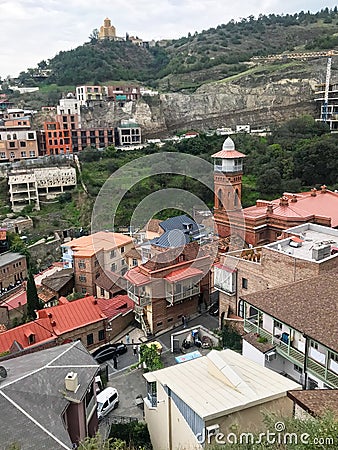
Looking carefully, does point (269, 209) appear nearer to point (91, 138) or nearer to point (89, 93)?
point (91, 138)

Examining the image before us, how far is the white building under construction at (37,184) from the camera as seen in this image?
165 feet

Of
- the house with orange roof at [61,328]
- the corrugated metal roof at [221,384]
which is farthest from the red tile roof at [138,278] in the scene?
the corrugated metal roof at [221,384]

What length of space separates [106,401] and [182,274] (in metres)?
8.06

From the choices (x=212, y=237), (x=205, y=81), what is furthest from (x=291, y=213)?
(x=205, y=81)

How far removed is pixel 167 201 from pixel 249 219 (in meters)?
17.9

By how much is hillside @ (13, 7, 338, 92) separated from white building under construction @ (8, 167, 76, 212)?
1498 inches

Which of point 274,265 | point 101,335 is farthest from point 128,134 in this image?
point 274,265

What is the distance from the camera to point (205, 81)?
278 ft

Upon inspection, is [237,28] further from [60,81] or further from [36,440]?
[36,440]

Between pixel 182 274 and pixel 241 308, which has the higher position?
pixel 182 274

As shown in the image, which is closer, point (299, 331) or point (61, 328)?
point (299, 331)

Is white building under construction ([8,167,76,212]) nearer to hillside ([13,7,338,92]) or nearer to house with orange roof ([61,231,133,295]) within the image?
house with orange roof ([61,231,133,295])

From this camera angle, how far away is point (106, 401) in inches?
615

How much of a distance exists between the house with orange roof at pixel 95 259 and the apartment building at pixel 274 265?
11.4 metres
